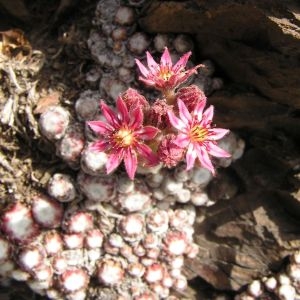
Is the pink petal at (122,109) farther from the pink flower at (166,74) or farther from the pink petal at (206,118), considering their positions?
the pink petal at (206,118)

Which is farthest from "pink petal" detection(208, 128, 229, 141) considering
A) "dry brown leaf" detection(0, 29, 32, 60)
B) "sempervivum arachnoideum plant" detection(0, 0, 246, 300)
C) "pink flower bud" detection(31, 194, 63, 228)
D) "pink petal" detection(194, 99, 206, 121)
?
"dry brown leaf" detection(0, 29, 32, 60)

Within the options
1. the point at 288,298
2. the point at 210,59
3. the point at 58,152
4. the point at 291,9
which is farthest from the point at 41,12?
the point at 288,298

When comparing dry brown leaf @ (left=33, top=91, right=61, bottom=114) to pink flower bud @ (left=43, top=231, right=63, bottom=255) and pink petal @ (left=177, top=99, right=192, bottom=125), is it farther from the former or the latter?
pink petal @ (left=177, top=99, right=192, bottom=125)

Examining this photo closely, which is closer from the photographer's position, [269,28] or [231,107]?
[269,28]

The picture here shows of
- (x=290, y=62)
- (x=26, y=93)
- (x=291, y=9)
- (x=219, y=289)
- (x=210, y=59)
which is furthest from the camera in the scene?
(x=219, y=289)

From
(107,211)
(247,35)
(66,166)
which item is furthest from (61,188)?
(247,35)

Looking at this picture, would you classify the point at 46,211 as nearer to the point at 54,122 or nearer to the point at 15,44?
the point at 54,122

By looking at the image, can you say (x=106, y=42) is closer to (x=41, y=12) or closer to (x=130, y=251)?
(x=41, y=12)
